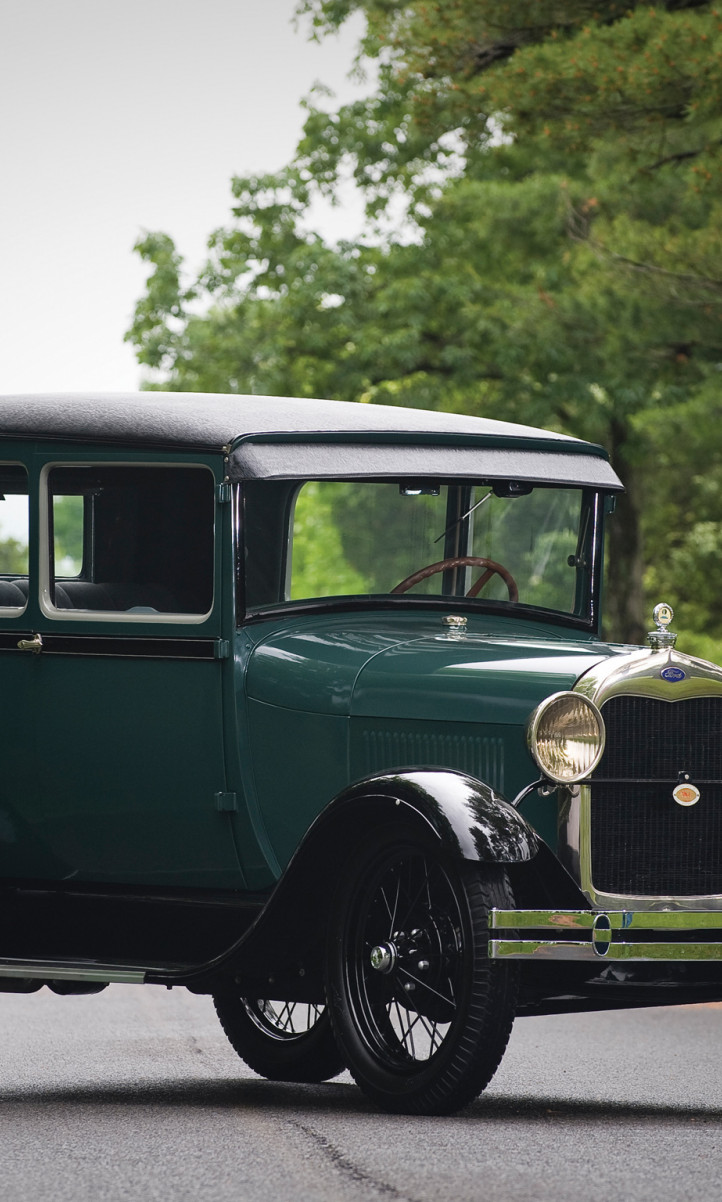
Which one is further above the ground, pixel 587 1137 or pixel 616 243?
pixel 616 243

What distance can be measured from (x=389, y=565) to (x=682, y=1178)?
3.26 m

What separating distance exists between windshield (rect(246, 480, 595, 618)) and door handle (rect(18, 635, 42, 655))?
0.94 metres

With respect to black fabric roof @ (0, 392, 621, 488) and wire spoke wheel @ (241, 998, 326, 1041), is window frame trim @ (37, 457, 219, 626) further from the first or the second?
wire spoke wheel @ (241, 998, 326, 1041)

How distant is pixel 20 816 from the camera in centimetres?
788

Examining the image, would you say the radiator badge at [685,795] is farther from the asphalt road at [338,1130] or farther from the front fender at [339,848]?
the asphalt road at [338,1130]

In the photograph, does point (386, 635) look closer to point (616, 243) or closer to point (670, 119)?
point (670, 119)

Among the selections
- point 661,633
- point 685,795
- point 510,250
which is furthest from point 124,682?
point 510,250

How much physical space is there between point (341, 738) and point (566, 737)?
0.88 m

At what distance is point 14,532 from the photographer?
8.00 m

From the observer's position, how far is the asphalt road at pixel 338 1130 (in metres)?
5.23

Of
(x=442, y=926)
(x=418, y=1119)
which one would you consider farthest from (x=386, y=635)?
(x=418, y=1119)

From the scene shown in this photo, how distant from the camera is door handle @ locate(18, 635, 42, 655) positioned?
7703 mm

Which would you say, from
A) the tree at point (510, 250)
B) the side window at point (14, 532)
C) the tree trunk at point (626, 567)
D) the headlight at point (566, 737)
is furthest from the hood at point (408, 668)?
the tree trunk at point (626, 567)

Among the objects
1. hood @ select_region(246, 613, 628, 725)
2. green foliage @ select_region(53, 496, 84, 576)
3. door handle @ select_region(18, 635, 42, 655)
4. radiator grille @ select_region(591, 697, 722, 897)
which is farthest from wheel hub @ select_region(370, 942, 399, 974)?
green foliage @ select_region(53, 496, 84, 576)
